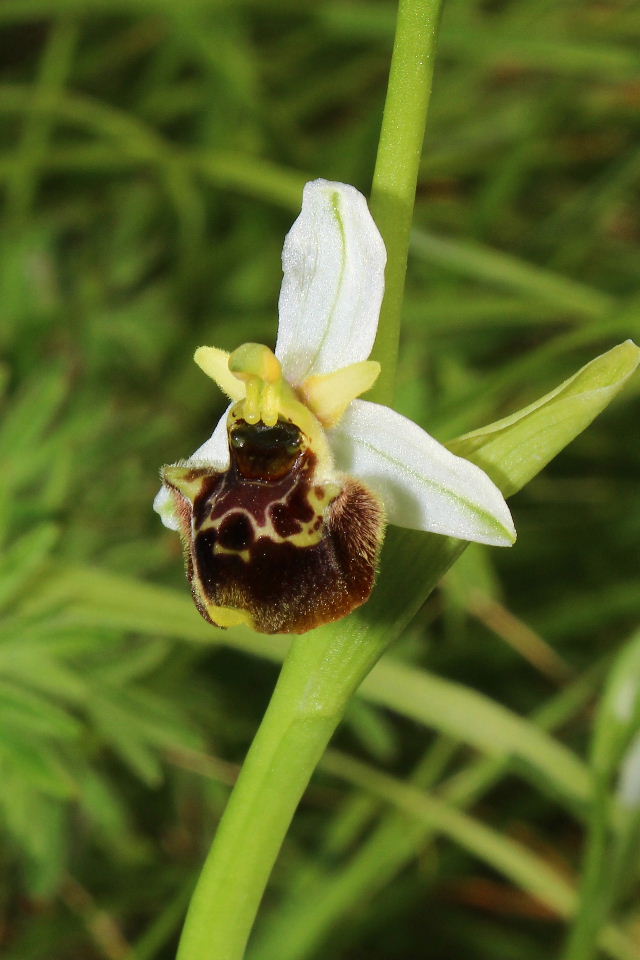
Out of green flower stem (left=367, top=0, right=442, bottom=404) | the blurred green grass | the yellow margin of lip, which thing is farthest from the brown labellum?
the blurred green grass

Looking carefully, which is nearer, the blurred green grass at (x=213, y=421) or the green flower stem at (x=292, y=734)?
the green flower stem at (x=292, y=734)

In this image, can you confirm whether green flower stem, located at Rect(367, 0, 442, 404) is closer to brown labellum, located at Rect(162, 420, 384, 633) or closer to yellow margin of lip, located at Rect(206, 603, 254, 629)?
brown labellum, located at Rect(162, 420, 384, 633)

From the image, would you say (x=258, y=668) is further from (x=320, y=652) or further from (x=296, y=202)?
(x=320, y=652)

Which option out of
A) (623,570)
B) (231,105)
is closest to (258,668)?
(623,570)

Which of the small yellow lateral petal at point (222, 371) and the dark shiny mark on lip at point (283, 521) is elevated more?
the small yellow lateral petal at point (222, 371)

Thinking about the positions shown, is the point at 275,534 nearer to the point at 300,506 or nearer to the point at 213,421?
the point at 300,506

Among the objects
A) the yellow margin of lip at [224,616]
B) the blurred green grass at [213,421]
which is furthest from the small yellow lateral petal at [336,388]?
the blurred green grass at [213,421]

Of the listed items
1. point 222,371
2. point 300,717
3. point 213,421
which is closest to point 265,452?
point 222,371

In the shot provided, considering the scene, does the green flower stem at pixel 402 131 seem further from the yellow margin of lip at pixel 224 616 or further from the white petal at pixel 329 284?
the yellow margin of lip at pixel 224 616
